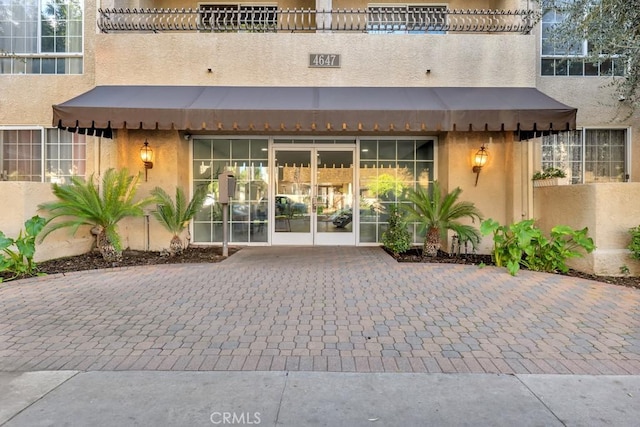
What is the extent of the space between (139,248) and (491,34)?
1041 cm

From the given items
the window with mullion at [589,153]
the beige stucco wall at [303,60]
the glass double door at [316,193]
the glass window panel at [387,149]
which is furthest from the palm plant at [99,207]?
the window with mullion at [589,153]

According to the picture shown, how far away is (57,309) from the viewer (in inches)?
216

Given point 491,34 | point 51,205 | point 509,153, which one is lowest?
point 51,205

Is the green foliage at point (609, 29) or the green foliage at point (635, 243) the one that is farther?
the green foliage at point (635, 243)

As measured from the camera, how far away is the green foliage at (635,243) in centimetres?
732

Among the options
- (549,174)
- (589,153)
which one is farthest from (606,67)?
(549,174)

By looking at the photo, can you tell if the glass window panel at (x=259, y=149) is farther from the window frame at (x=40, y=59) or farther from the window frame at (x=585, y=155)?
the window frame at (x=585, y=155)

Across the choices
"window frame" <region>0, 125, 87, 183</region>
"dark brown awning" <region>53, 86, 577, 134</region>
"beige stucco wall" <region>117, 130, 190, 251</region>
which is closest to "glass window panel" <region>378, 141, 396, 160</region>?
"dark brown awning" <region>53, 86, 577, 134</region>

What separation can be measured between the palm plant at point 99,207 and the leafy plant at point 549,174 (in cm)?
909

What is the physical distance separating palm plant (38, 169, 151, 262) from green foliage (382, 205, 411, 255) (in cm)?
563

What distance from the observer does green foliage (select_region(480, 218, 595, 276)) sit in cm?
756

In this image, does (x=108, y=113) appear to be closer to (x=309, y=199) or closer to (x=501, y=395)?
(x=309, y=199)

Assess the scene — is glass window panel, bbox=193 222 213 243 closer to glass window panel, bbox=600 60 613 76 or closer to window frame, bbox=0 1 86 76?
window frame, bbox=0 1 86 76

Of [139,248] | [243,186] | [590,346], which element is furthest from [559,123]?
[139,248]
